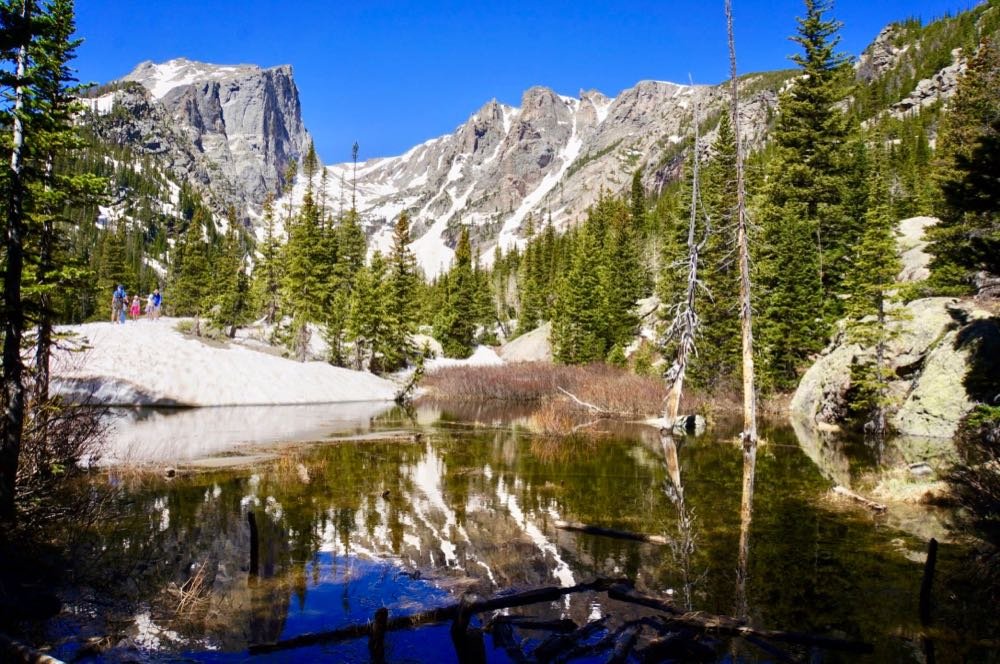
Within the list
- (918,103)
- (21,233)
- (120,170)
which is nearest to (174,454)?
(21,233)

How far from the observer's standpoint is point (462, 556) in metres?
9.57

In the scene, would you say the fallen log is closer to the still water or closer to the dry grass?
the still water

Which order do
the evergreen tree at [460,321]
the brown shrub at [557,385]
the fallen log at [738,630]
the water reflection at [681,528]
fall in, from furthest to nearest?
the evergreen tree at [460,321]
the brown shrub at [557,385]
the water reflection at [681,528]
the fallen log at [738,630]

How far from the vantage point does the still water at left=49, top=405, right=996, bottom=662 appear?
668 cm

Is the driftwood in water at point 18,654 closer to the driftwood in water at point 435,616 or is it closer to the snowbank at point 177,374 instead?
the driftwood in water at point 435,616

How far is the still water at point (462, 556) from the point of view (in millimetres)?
6676

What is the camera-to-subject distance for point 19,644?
4.55m

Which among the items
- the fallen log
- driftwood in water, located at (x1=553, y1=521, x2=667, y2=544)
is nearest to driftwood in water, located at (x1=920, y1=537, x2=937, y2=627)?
the fallen log

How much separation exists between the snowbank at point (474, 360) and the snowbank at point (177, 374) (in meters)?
16.1

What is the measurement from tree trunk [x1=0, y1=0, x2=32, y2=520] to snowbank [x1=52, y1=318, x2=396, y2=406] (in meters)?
20.0

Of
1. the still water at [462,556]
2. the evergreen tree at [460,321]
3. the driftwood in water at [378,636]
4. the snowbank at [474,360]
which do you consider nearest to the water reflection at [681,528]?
the still water at [462,556]

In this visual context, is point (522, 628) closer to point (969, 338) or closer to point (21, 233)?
point (21, 233)

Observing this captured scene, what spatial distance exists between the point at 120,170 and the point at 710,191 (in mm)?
171405

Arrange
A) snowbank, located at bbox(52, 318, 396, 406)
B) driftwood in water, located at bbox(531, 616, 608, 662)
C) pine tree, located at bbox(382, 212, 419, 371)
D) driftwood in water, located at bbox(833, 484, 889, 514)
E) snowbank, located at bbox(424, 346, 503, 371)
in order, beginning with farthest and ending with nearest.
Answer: snowbank, located at bbox(424, 346, 503, 371) → pine tree, located at bbox(382, 212, 419, 371) → snowbank, located at bbox(52, 318, 396, 406) → driftwood in water, located at bbox(833, 484, 889, 514) → driftwood in water, located at bbox(531, 616, 608, 662)
